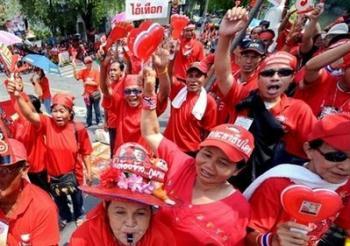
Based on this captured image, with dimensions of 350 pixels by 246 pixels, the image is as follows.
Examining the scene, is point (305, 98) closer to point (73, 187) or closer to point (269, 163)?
point (269, 163)

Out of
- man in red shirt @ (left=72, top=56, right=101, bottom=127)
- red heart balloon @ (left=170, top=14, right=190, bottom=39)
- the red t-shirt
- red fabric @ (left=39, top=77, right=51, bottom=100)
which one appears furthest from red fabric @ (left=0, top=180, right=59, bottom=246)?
man in red shirt @ (left=72, top=56, right=101, bottom=127)

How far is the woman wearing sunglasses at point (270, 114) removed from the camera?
2.79 meters

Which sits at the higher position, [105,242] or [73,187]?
[105,242]

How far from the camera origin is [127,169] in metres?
1.81

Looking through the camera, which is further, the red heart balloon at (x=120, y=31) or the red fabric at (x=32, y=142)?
the red heart balloon at (x=120, y=31)

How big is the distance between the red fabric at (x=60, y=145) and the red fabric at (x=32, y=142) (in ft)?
0.22

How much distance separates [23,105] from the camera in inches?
144

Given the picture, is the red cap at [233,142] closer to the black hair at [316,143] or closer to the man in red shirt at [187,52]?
the black hair at [316,143]

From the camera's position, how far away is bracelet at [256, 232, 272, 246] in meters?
1.83

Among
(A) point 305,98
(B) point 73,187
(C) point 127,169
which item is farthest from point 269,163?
(B) point 73,187

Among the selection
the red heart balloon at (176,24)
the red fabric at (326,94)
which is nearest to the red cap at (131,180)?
the red fabric at (326,94)

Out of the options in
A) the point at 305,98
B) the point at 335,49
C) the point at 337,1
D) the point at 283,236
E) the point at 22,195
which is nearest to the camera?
the point at 283,236

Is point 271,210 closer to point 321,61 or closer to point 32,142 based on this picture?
point 321,61

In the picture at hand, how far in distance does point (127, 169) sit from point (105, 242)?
0.37 m
